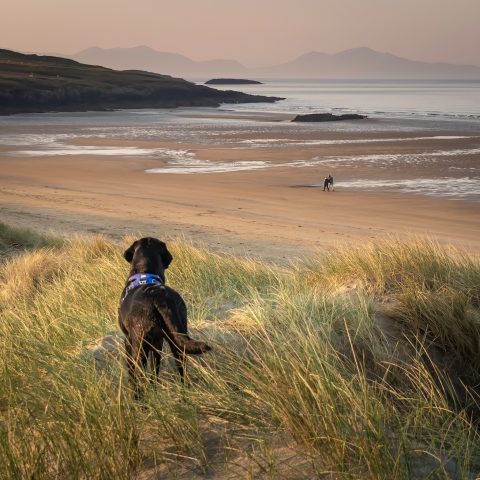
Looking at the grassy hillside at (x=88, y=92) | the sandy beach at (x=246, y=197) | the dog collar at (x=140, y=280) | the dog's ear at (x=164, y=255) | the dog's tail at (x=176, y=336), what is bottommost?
the sandy beach at (x=246, y=197)

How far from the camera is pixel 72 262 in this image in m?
9.64

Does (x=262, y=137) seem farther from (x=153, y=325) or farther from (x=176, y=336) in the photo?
(x=176, y=336)

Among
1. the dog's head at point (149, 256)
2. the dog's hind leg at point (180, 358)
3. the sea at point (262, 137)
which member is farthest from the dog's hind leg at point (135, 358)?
the sea at point (262, 137)

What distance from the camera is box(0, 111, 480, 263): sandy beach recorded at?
54.4 feet

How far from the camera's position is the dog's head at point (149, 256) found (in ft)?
15.1

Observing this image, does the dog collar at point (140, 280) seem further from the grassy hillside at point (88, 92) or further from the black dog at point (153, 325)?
the grassy hillside at point (88, 92)

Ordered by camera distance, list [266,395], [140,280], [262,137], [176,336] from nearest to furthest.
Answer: [266,395] → [176,336] → [140,280] → [262,137]

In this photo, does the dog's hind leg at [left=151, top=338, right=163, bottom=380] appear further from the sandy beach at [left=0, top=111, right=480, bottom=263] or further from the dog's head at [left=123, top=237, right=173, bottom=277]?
the sandy beach at [left=0, top=111, right=480, bottom=263]

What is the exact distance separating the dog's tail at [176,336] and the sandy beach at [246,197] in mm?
8071

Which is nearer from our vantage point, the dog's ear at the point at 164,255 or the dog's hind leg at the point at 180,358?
the dog's hind leg at the point at 180,358

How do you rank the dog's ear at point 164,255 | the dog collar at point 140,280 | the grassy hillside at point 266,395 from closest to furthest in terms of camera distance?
the grassy hillside at point 266,395, the dog collar at point 140,280, the dog's ear at point 164,255

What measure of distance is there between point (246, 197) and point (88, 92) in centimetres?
5436

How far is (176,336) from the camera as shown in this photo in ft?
12.6

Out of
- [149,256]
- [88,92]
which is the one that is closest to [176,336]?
[149,256]
